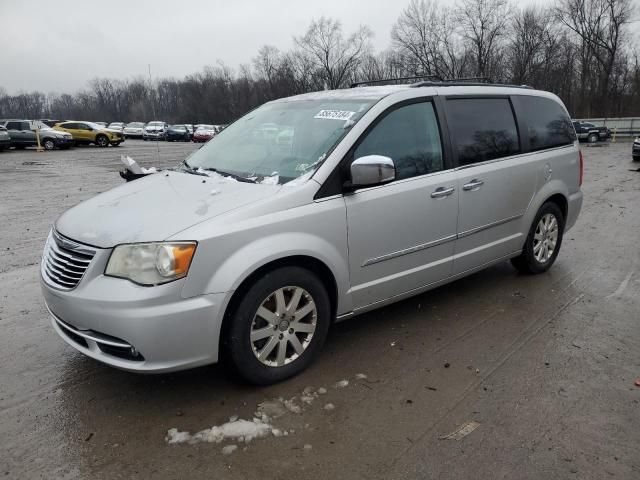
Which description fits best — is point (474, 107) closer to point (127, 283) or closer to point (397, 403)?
point (397, 403)

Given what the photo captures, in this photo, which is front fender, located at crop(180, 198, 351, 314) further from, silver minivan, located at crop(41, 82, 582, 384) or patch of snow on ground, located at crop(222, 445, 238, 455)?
patch of snow on ground, located at crop(222, 445, 238, 455)

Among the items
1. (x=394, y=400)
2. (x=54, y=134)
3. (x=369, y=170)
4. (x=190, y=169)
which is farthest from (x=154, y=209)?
(x=54, y=134)

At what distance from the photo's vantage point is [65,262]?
3.14m

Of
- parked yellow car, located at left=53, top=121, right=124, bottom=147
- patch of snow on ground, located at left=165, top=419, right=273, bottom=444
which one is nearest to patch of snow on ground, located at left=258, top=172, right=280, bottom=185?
patch of snow on ground, located at left=165, top=419, right=273, bottom=444

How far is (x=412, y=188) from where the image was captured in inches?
153

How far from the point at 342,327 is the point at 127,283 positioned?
198cm

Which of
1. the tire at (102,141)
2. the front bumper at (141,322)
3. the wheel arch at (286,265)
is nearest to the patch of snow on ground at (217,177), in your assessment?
the wheel arch at (286,265)

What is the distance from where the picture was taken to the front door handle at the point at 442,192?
4008mm

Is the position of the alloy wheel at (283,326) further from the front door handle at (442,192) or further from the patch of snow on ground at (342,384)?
the front door handle at (442,192)

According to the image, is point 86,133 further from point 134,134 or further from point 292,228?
point 292,228

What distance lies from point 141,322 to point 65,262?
746mm

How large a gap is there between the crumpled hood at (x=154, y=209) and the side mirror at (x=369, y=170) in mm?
519

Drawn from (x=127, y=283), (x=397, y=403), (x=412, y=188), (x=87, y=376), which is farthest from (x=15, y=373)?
(x=412, y=188)

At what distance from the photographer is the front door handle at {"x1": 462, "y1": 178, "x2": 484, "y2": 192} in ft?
14.0
